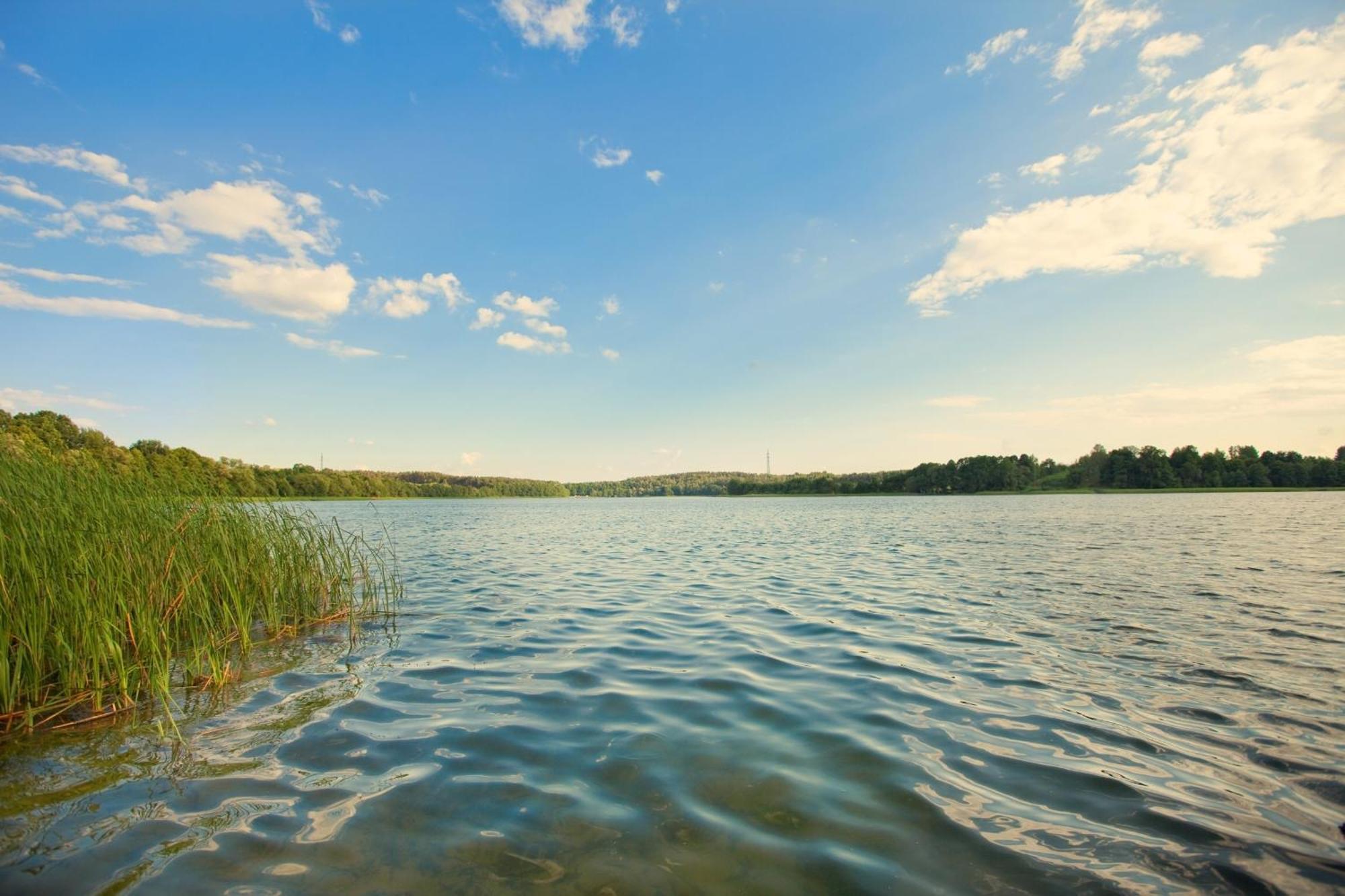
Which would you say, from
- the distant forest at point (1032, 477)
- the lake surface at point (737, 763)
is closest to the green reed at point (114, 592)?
the lake surface at point (737, 763)

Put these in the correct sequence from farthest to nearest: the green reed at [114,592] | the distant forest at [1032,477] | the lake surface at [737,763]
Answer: the distant forest at [1032,477]
the green reed at [114,592]
the lake surface at [737,763]

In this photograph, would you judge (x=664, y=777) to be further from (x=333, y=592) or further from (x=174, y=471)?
(x=174, y=471)

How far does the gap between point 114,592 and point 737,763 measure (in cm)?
752

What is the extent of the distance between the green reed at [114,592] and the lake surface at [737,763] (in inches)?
28.1

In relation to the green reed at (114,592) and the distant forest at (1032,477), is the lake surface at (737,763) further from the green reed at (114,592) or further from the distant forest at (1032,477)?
the distant forest at (1032,477)

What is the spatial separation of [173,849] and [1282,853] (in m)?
7.38

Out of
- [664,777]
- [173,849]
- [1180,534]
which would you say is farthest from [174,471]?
[1180,534]

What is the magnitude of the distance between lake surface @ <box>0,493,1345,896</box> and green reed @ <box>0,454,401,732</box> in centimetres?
71

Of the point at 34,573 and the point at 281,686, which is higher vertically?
the point at 34,573

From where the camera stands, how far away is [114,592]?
6953 mm

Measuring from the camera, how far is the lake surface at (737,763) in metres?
3.76

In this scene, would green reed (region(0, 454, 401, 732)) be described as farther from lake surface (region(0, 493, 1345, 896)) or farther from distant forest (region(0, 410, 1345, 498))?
distant forest (region(0, 410, 1345, 498))

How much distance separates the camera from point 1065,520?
141ft

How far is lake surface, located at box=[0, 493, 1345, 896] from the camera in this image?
3762mm
